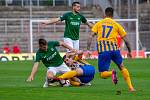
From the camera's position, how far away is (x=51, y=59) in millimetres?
18516

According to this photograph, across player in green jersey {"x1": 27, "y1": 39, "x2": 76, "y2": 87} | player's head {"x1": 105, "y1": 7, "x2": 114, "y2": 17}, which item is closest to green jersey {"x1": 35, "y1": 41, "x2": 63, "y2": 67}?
player in green jersey {"x1": 27, "y1": 39, "x2": 76, "y2": 87}

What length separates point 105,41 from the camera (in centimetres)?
1658

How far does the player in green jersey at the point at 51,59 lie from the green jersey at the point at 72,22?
356 cm

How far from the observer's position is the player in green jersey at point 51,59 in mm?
18188

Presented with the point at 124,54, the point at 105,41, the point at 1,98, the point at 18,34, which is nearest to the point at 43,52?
the point at 105,41

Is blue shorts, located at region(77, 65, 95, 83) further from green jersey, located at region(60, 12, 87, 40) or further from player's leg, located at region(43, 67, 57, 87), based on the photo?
green jersey, located at region(60, 12, 87, 40)

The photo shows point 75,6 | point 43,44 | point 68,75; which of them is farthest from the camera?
point 75,6

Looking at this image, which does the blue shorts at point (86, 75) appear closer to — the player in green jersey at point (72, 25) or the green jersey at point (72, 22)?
the player in green jersey at point (72, 25)

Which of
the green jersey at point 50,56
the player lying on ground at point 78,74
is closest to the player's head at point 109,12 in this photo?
the green jersey at point 50,56

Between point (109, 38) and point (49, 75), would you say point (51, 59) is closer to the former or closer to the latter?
point (49, 75)

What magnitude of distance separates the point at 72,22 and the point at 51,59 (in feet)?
12.7

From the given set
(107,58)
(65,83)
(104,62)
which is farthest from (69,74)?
(107,58)

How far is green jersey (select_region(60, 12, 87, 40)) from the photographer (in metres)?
22.1

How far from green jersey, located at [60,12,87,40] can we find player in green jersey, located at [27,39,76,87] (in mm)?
3557
